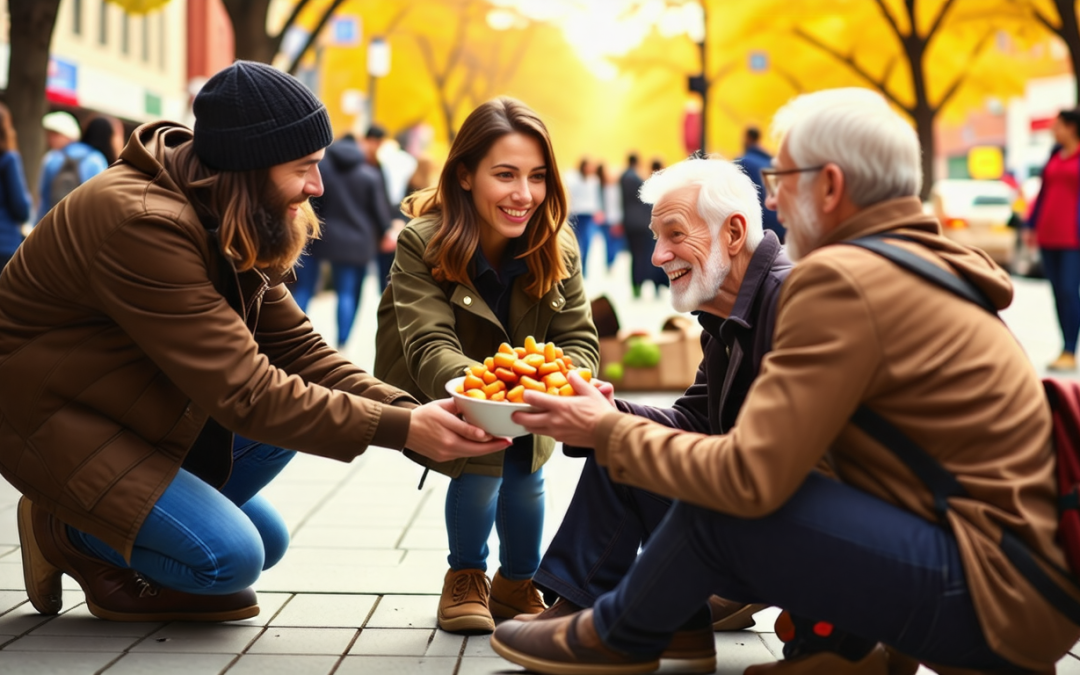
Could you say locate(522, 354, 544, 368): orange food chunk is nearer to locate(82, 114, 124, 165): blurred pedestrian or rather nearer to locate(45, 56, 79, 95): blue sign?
locate(82, 114, 124, 165): blurred pedestrian

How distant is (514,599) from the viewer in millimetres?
4145

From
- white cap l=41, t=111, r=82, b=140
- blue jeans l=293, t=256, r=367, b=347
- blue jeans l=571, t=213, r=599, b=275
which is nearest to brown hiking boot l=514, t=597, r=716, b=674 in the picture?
blue jeans l=293, t=256, r=367, b=347

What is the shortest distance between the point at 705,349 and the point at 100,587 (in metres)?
2.00

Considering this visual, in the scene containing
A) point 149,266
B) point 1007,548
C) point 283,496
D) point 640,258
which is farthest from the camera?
point 640,258

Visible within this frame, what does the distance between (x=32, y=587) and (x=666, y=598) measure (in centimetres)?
210

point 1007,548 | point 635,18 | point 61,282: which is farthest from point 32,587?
point 635,18

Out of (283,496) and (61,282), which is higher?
(61,282)

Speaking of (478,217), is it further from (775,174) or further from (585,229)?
(585,229)

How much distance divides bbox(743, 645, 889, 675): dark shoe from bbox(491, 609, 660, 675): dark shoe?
1.07 feet

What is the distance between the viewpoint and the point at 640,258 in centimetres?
1784

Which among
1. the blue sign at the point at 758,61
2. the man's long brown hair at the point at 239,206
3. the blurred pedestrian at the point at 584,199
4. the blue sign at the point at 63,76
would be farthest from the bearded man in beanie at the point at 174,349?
the blue sign at the point at 758,61

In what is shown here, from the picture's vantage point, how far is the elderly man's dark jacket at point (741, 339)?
351cm

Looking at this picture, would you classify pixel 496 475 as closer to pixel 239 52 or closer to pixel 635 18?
pixel 239 52

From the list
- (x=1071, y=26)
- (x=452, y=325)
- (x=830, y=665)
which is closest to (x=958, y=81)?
(x=1071, y=26)
